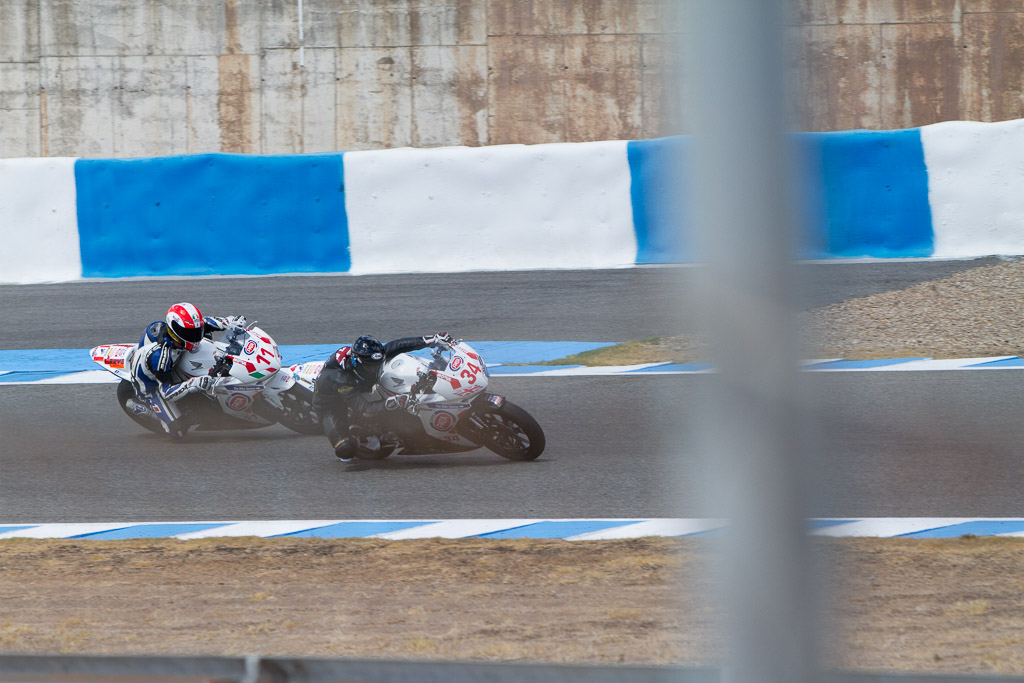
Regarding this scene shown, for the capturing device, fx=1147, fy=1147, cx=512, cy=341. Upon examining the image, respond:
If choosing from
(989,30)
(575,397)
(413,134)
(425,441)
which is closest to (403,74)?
(413,134)

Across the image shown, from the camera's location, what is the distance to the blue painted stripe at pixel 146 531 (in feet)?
22.9

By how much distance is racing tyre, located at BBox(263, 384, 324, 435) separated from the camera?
9.01 metres

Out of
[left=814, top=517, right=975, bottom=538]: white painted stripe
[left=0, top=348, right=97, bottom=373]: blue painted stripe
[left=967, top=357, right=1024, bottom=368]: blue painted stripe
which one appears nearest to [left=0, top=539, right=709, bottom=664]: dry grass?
[left=814, top=517, right=975, bottom=538]: white painted stripe

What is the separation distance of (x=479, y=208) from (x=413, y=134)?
5898 mm

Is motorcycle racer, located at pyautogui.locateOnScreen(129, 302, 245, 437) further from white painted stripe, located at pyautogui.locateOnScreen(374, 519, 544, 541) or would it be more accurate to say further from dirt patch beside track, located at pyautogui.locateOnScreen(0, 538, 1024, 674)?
white painted stripe, located at pyautogui.locateOnScreen(374, 519, 544, 541)

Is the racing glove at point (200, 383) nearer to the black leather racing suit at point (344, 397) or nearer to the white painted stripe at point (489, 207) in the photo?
the black leather racing suit at point (344, 397)

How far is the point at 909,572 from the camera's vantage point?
18.9 ft

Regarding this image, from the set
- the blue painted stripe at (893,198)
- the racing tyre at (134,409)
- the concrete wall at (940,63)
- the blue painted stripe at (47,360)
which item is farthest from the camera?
the concrete wall at (940,63)

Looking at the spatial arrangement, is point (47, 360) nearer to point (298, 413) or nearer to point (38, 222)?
point (38, 222)

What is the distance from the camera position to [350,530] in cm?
696

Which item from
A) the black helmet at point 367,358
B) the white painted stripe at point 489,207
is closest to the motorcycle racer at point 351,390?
the black helmet at point 367,358

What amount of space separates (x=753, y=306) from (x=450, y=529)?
5.43 meters

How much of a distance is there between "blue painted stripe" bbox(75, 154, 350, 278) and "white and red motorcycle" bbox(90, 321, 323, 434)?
20.3 feet

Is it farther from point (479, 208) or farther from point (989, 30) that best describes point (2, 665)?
point (989, 30)
